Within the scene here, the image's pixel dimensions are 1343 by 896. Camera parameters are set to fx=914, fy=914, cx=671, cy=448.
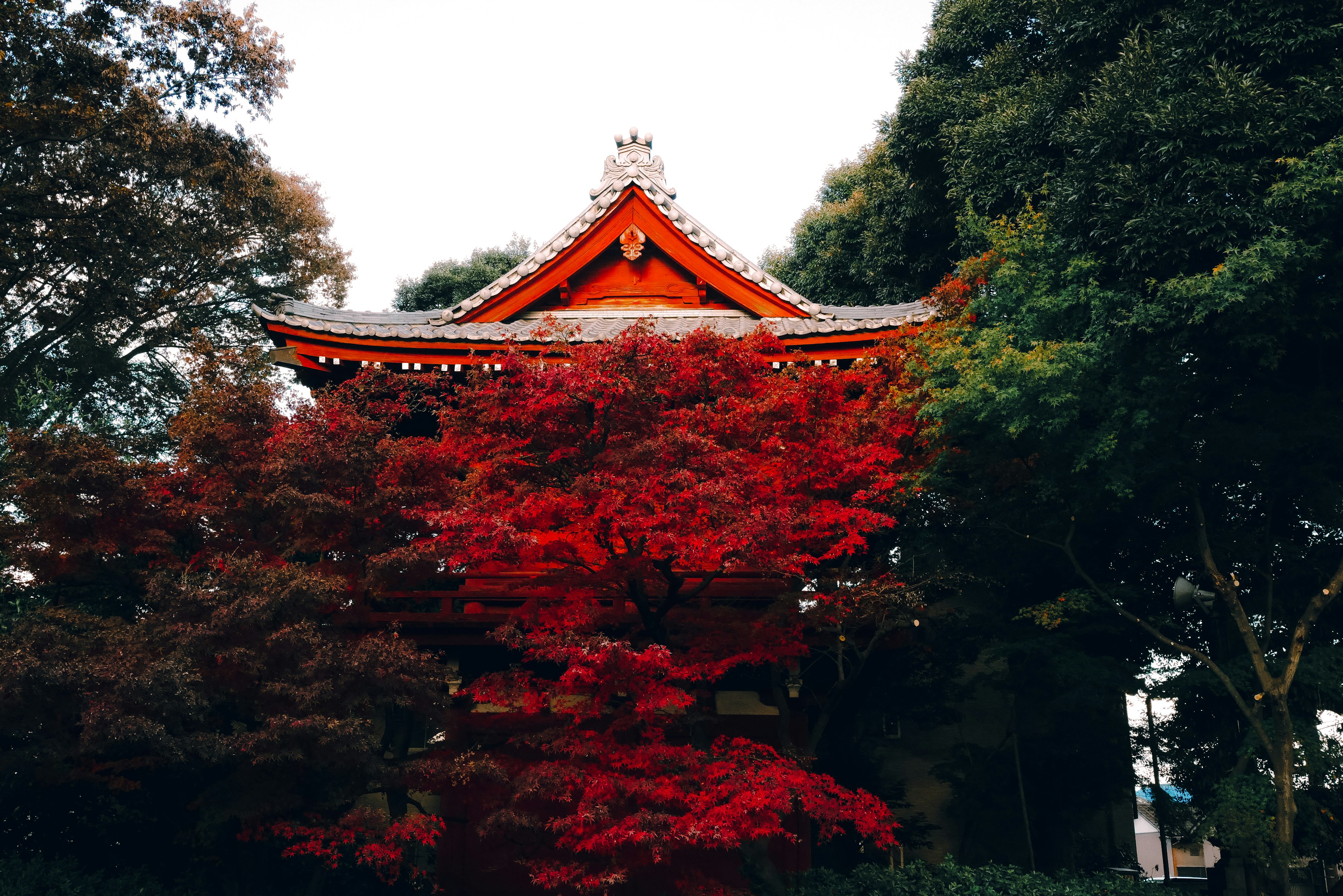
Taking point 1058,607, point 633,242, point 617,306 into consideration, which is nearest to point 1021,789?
point 1058,607

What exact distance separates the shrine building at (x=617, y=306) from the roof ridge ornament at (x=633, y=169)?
2 cm

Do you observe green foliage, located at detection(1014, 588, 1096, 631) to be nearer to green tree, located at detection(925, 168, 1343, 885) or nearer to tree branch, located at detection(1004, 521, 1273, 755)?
A: green tree, located at detection(925, 168, 1343, 885)

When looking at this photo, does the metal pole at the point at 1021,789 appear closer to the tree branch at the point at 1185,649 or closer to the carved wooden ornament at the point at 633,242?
the tree branch at the point at 1185,649

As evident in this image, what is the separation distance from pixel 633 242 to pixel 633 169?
3.86 ft

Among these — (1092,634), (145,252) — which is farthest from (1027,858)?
(145,252)

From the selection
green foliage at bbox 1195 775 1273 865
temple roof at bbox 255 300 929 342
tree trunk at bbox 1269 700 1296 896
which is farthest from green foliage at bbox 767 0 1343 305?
green foliage at bbox 1195 775 1273 865

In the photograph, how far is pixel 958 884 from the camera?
9.71 m

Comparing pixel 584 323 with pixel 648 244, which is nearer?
pixel 584 323

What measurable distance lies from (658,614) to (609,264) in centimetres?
677

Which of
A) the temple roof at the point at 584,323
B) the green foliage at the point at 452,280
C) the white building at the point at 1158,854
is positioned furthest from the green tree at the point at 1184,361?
the green foliage at the point at 452,280

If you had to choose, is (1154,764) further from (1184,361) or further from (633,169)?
(633,169)

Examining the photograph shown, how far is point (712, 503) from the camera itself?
8992mm

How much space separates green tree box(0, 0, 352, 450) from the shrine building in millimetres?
2938

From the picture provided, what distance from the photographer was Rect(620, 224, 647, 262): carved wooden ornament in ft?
47.8
